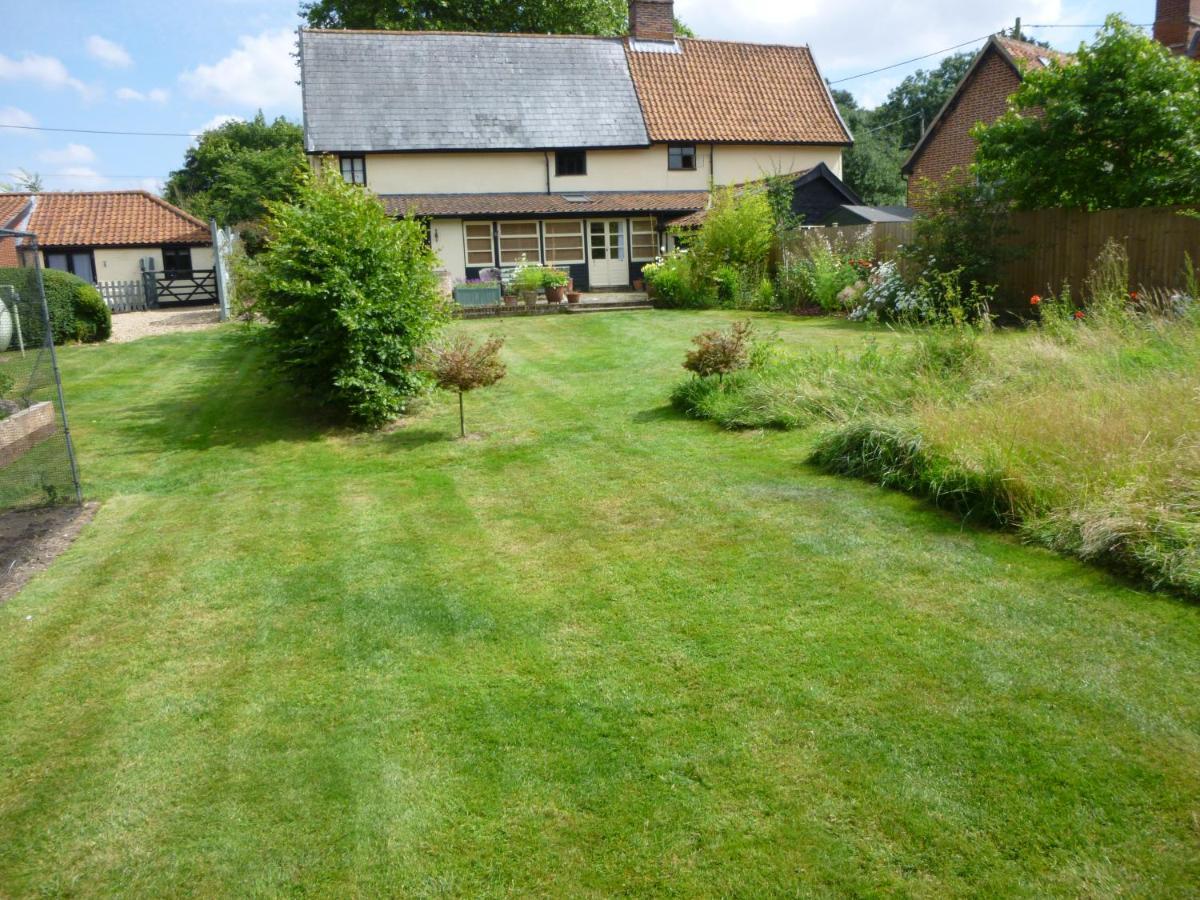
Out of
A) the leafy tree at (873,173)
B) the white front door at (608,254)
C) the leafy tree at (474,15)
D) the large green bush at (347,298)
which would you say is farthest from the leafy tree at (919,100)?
the large green bush at (347,298)

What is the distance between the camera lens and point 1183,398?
6066 mm

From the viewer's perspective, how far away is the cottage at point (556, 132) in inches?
1089

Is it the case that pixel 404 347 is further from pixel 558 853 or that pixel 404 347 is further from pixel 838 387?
pixel 558 853

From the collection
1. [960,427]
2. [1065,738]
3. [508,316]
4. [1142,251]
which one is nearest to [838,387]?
[960,427]

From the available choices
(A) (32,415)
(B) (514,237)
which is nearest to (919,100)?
(B) (514,237)

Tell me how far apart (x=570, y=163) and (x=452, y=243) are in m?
5.15

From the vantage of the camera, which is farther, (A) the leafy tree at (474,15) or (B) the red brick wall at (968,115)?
(A) the leafy tree at (474,15)

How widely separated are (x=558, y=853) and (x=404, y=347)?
8083 mm

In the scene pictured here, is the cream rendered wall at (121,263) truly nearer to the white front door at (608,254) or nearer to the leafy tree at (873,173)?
the white front door at (608,254)

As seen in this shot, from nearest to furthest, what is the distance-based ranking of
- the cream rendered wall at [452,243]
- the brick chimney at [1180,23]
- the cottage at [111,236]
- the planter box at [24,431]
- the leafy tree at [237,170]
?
the planter box at [24,431] → the brick chimney at [1180,23] → the cream rendered wall at [452,243] → the cottage at [111,236] → the leafy tree at [237,170]

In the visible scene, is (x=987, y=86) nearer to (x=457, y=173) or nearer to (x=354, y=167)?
(x=457, y=173)

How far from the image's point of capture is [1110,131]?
47.7ft

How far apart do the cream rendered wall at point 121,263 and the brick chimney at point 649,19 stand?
18825 millimetres

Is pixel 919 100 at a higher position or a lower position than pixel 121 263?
higher
